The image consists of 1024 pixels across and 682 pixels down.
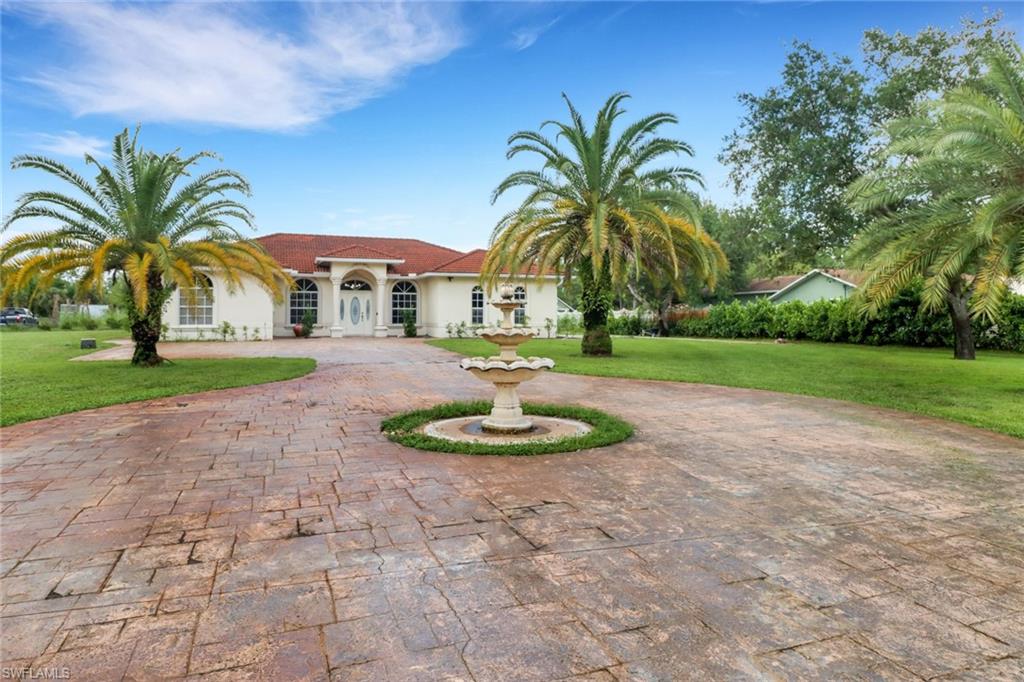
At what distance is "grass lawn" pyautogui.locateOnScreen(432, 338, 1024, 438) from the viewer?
9.15 metres

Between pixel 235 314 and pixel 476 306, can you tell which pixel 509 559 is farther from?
pixel 476 306

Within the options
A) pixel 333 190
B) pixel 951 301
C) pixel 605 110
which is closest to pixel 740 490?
pixel 605 110

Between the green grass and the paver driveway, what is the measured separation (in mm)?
271

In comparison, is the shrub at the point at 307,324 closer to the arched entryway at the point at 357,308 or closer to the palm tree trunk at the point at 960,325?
the arched entryway at the point at 357,308

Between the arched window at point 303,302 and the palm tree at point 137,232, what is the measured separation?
515 inches

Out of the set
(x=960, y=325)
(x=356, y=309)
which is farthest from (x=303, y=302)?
(x=960, y=325)

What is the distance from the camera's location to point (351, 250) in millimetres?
26406

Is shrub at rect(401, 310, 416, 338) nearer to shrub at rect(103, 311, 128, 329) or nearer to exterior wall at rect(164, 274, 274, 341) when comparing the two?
exterior wall at rect(164, 274, 274, 341)

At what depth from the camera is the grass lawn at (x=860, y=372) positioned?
9.15m

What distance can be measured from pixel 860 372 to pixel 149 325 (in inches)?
659

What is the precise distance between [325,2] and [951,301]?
746 inches

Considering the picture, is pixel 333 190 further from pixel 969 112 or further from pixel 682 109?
pixel 969 112

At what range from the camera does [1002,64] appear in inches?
368

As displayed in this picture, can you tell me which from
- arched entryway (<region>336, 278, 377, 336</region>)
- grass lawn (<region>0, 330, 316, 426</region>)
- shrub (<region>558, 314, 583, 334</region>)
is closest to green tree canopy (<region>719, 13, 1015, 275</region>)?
shrub (<region>558, 314, 583, 334</region>)
